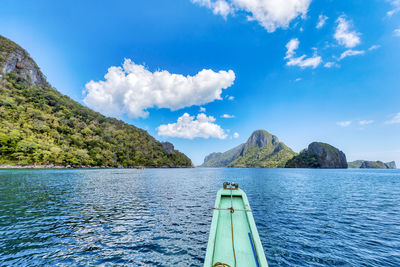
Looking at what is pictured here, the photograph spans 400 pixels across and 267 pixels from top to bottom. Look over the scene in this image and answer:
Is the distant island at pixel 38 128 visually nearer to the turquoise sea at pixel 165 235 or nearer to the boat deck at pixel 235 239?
the turquoise sea at pixel 165 235

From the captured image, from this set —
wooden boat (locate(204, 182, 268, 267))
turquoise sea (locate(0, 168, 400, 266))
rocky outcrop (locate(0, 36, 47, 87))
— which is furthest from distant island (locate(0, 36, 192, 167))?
wooden boat (locate(204, 182, 268, 267))

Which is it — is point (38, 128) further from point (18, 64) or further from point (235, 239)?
point (235, 239)

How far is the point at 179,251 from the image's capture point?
9.60m

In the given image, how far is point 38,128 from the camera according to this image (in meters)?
113

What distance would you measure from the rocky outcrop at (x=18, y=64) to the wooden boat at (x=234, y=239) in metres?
233

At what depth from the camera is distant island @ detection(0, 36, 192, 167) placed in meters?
89.1

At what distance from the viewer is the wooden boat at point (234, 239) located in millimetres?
5445

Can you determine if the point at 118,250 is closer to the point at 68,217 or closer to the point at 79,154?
the point at 68,217

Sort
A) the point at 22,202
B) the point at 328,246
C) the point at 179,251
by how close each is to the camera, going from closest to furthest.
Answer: the point at 179,251 → the point at 328,246 → the point at 22,202

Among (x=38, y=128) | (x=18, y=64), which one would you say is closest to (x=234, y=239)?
(x=38, y=128)

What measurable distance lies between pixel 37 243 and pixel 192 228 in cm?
1036

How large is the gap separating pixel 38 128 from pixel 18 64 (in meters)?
117

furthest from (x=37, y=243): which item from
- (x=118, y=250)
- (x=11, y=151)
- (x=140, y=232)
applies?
(x=11, y=151)

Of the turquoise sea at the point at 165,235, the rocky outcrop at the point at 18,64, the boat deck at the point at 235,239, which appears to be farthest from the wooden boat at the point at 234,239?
the rocky outcrop at the point at 18,64
